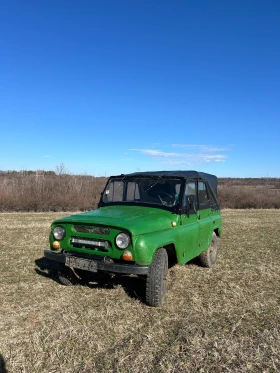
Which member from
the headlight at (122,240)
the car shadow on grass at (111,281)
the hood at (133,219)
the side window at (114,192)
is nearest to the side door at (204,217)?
the hood at (133,219)

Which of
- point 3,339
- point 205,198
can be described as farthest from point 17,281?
point 205,198

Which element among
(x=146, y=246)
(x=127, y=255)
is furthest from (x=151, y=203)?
(x=127, y=255)

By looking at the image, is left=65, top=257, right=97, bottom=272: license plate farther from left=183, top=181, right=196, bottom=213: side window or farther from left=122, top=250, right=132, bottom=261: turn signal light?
left=183, top=181, right=196, bottom=213: side window

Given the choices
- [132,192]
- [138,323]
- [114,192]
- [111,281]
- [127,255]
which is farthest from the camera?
[114,192]

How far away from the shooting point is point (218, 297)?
17.7 ft

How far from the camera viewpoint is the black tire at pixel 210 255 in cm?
715

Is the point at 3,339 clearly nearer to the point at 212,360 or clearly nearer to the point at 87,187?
the point at 212,360

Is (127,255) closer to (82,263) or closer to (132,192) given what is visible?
(82,263)

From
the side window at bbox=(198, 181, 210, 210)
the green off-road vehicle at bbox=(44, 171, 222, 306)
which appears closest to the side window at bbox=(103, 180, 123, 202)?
the green off-road vehicle at bbox=(44, 171, 222, 306)

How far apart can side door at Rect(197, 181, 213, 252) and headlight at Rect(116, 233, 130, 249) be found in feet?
7.09

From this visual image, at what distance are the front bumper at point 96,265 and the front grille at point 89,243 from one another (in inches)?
6.3

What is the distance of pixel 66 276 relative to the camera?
222 inches

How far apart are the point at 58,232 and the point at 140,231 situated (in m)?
1.46

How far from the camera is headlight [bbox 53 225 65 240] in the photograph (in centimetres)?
517
